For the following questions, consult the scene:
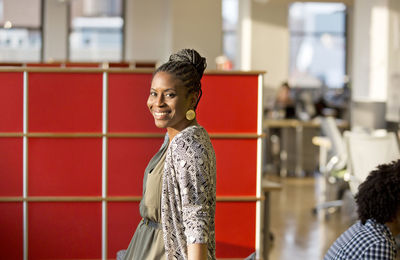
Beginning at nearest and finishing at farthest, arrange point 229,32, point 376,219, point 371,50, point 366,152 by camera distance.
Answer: point 376,219
point 366,152
point 371,50
point 229,32

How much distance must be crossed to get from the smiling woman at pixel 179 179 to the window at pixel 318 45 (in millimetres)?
15371

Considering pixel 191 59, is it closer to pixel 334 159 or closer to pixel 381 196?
pixel 381 196

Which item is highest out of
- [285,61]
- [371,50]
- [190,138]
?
[285,61]

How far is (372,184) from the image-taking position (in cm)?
212

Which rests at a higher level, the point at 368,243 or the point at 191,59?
the point at 191,59

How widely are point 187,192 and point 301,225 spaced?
15.1ft

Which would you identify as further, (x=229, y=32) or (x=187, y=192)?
(x=229, y=32)

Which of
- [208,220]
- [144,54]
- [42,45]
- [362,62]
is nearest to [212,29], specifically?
[362,62]

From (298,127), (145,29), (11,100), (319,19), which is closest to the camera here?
(11,100)

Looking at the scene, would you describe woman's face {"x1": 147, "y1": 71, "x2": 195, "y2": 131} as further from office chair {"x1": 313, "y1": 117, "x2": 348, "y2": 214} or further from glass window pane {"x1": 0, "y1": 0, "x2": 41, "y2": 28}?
glass window pane {"x1": 0, "y1": 0, "x2": 41, "y2": 28}

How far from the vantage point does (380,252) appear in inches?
77.8

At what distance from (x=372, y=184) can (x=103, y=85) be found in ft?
5.95

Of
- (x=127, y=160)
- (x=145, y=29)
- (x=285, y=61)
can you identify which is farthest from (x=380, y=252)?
(x=285, y=61)

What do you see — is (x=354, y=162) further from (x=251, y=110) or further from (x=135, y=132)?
(x=135, y=132)
